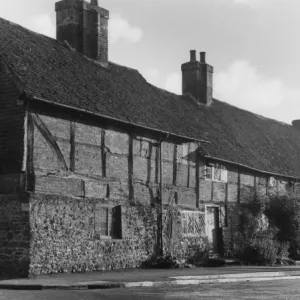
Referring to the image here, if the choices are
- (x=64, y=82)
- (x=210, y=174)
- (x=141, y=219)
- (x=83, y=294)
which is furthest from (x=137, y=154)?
(x=83, y=294)

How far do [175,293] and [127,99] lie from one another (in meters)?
11.9

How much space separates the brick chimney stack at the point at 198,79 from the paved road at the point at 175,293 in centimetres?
1938

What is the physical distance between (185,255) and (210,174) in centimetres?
432

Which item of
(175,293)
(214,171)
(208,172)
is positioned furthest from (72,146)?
(214,171)

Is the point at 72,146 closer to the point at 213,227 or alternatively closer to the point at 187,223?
the point at 187,223

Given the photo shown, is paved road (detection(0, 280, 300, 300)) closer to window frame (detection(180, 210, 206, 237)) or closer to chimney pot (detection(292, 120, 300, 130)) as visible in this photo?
window frame (detection(180, 210, 206, 237))

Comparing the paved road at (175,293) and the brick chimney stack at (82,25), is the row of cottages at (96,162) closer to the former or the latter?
the brick chimney stack at (82,25)

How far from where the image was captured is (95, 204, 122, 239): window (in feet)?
69.6

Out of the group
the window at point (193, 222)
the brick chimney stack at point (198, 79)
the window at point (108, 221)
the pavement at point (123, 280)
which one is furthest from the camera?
the brick chimney stack at point (198, 79)

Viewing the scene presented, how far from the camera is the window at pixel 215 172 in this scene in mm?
27547

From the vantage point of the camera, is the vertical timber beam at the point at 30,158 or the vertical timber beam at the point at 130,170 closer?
the vertical timber beam at the point at 30,158

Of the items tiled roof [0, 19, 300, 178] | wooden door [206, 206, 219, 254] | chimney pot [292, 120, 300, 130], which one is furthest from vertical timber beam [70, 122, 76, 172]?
chimney pot [292, 120, 300, 130]

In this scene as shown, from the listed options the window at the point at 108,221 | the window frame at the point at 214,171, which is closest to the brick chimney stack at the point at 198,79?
the window frame at the point at 214,171

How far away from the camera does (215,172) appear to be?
92.1 feet
